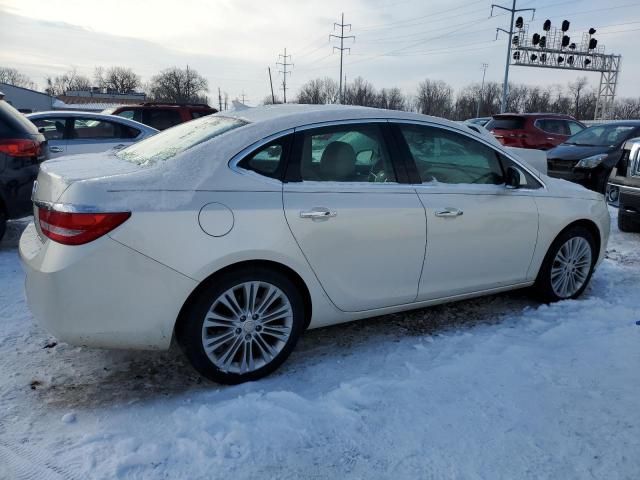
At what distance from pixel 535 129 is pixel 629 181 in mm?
7026

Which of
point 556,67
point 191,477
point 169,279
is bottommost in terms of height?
point 191,477

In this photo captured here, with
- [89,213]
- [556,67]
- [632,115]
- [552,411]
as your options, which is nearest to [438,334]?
[552,411]

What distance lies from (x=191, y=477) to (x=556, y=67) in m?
49.1

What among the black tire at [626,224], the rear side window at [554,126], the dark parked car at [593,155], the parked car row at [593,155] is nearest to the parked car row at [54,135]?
the parked car row at [593,155]

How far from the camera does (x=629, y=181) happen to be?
6562 millimetres

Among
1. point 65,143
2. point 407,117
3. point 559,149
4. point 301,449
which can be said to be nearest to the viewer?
point 301,449

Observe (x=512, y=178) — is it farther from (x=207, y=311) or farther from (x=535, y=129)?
(x=535, y=129)

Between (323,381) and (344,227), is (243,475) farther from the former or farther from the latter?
(344,227)

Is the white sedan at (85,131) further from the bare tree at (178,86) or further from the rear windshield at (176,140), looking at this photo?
the bare tree at (178,86)

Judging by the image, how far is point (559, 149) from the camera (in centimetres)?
1011

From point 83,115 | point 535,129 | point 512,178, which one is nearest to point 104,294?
point 512,178

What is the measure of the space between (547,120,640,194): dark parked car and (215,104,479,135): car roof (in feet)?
21.7

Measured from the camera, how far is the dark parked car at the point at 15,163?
5309 mm

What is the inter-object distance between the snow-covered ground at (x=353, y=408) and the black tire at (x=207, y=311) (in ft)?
0.27
